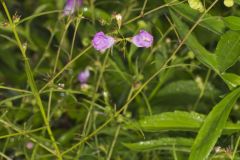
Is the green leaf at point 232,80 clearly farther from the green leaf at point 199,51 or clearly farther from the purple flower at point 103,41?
the purple flower at point 103,41

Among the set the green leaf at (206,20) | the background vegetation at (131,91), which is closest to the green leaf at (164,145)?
the background vegetation at (131,91)

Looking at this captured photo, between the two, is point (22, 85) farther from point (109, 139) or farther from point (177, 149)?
Result: point (177, 149)

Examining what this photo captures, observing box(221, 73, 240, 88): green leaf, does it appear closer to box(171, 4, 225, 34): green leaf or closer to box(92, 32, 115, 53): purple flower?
box(171, 4, 225, 34): green leaf

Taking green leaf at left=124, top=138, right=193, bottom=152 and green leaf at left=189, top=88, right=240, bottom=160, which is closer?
green leaf at left=189, top=88, right=240, bottom=160

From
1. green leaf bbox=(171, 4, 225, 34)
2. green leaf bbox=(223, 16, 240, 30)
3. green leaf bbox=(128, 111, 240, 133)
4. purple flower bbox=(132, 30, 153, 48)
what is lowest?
green leaf bbox=(128, 111, 240, 133)

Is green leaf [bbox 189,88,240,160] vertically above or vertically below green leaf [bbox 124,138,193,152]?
above

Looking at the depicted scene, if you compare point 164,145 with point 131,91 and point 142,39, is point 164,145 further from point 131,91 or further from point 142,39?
point 142,39

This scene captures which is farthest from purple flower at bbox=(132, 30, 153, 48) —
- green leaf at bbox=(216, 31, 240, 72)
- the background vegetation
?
green leaf at bbox=(216, 31, 240, 72)
